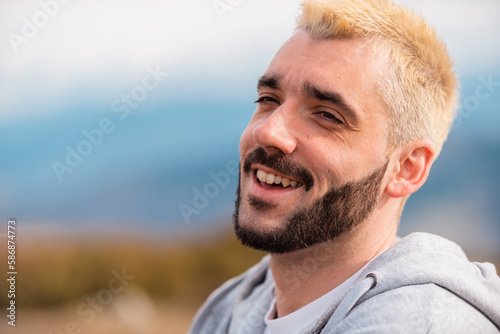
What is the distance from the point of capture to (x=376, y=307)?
1.82m

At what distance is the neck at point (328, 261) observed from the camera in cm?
230

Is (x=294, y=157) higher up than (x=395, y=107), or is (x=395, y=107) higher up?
(x=395, y=107)

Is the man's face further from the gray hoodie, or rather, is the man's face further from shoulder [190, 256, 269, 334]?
shoulder [190, 256, 269, 334]

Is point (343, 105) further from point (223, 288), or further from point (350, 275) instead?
point (223, 288)

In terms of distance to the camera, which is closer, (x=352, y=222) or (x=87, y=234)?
(x=352, y=222)

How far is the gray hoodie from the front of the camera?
1766 mm

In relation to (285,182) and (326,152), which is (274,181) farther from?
(326,152)

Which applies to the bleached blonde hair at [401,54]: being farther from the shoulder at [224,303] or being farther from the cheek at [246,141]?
the shoulder at [224,303]

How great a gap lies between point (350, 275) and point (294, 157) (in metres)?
0.59

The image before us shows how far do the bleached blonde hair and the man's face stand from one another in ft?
0.20

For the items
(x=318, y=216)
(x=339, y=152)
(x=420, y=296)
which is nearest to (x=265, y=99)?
(x=339, y=152)

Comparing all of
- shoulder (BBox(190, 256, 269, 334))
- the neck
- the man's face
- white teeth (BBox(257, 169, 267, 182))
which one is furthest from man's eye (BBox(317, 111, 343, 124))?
shoulder (BBox(190, 256, 269, 334))

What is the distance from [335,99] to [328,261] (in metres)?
0.72

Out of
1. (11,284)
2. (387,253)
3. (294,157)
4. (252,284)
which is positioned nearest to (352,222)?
(387,253)
